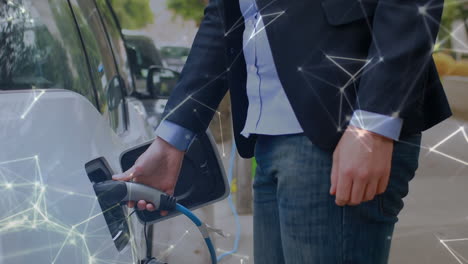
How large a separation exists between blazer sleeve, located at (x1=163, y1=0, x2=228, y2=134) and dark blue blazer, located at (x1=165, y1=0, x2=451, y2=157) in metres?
0.27

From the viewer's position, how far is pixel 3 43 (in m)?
1.40

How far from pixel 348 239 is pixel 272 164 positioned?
0.22 metres

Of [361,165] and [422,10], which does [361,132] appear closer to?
[361,165]

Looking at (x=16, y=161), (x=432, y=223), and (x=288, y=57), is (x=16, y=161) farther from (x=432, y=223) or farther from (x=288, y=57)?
(x=432, y=223)

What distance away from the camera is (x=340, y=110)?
1.15m

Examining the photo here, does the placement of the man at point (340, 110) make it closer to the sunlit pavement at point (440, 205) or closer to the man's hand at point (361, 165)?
the man's hand at point (361, 165)

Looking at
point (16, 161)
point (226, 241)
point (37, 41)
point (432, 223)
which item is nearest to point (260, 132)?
point (16, 161)

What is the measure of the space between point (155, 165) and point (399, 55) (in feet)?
2.21

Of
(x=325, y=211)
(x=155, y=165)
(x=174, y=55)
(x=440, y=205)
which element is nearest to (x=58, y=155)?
(x=155, y=165)

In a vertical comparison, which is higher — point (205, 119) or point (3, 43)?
point (3, 43)

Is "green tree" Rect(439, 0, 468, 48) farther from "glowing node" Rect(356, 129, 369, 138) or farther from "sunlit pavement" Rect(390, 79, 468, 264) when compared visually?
"glowing node" Rect(356, 129, 369, 138)

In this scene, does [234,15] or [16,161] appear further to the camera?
[234,15]

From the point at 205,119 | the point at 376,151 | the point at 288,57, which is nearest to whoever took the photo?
the point at 376,151

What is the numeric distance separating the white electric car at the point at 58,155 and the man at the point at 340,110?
0.36 m
